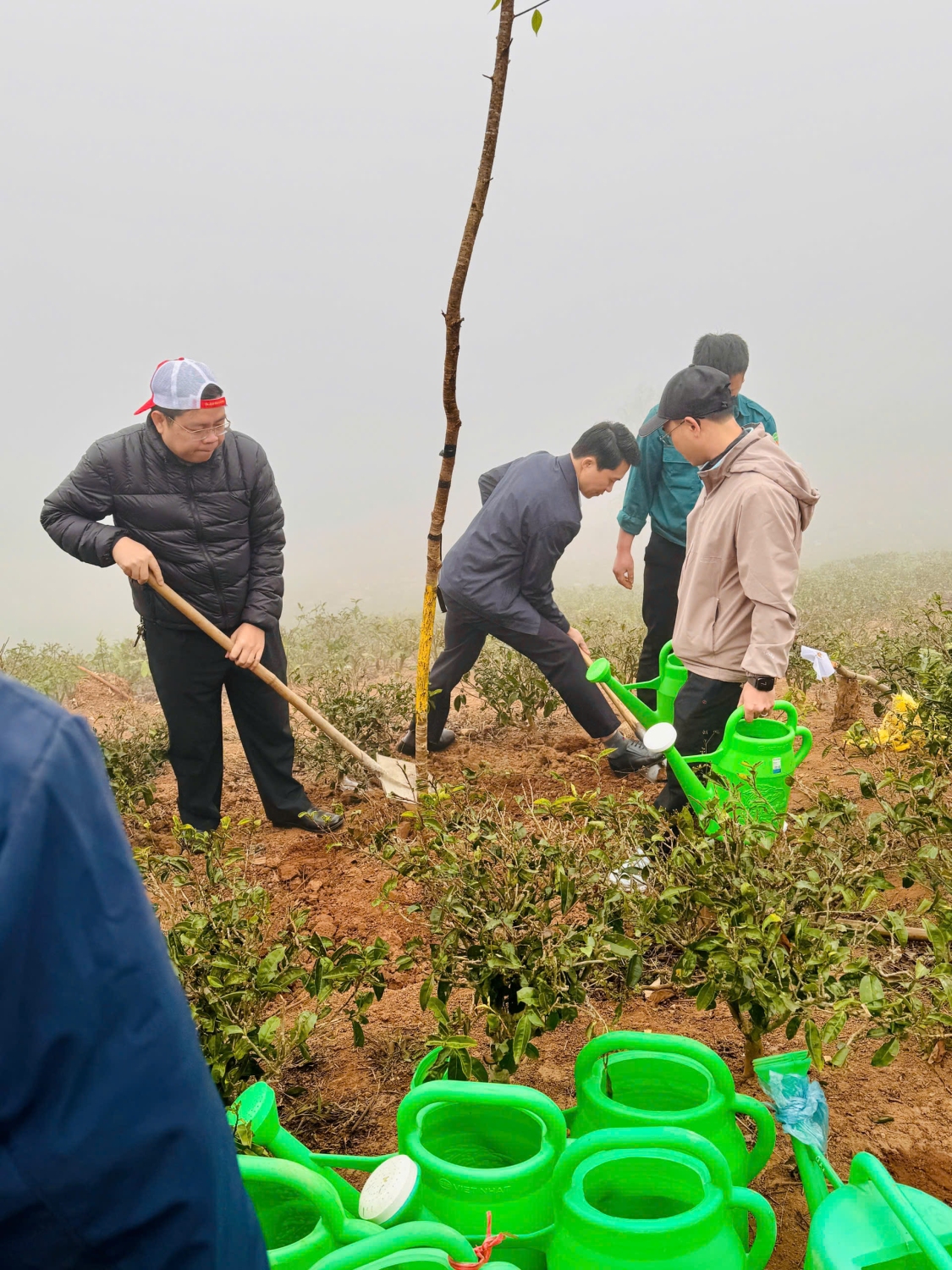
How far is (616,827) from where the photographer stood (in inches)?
89.4

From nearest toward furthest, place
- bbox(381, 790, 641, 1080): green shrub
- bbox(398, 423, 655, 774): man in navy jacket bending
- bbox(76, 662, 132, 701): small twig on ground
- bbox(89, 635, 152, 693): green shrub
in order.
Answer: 1. bbox(381, 790, 641, 1080): green shrub
2. bbox(398, 423, 655, 774): man in navy jacket bending
3. bbox(76, 662, 132, 701): small twig on ground
4. bbox(89, 635, 152, 693): green shrub

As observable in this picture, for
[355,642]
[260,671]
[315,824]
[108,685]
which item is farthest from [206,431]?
[355,642]

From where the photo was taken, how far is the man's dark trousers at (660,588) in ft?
14.3

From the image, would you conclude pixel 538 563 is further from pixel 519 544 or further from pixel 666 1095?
pixel 666 1095

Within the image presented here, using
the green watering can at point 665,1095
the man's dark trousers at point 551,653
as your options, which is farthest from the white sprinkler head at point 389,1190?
the man's dark trousers at point 551,653

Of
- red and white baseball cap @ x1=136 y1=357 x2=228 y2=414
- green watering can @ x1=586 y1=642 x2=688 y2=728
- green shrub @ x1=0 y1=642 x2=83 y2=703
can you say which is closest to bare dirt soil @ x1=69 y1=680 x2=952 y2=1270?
green watering can @ x1=586 y1=642 x2=688 y2=728

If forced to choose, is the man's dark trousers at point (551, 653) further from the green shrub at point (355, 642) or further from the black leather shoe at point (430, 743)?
the green shrub at point (355, 642)

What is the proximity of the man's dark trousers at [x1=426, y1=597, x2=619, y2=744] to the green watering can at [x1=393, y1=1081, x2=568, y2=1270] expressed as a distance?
2880 mm

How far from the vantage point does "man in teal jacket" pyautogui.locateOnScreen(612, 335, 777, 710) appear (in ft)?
13.7

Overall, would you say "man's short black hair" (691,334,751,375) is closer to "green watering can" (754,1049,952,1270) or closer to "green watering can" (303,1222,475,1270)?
"green watering can" (754,1049,952,1270)

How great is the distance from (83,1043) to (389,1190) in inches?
32.0

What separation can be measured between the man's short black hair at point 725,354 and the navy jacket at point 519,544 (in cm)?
74

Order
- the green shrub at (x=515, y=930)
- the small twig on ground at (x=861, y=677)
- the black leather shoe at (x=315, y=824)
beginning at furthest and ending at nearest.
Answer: the small twig on ground at (x=861, y=677)
the black leather shoe at (x=315, y=824)
the green shrub at (x=515, y=930)

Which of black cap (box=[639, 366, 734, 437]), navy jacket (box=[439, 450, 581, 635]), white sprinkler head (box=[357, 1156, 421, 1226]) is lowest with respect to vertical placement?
white sprinkler head (box=[357, 1156, 421, 1226])
